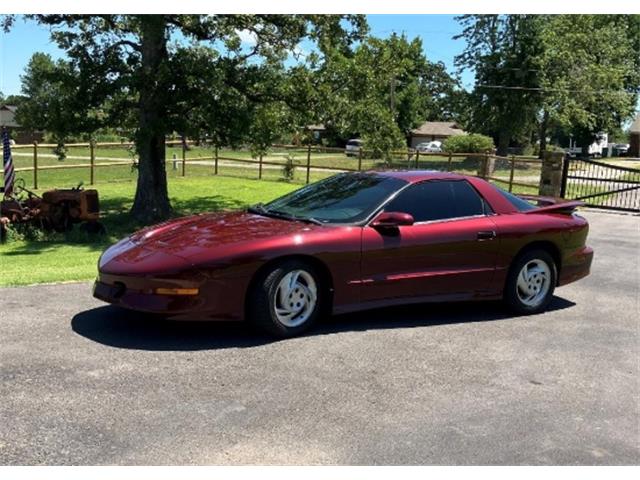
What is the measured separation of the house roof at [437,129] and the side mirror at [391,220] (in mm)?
85217

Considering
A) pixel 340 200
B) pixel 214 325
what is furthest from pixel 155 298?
pixel 340 200

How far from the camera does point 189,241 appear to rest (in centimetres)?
538

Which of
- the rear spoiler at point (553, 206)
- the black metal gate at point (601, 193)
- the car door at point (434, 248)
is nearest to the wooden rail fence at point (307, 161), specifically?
the black metal gate at point (601, 193)

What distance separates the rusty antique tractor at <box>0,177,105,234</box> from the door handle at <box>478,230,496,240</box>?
774 centimetres

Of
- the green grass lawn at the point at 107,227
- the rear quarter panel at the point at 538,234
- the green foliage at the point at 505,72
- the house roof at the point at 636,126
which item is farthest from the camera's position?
the house roof at the point at 636,126

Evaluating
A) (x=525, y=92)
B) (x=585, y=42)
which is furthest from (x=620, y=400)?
(x=585, y=42)

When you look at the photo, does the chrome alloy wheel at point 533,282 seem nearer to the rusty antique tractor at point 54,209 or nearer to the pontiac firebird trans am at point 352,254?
the pontiac firebird trans am at point 352,254

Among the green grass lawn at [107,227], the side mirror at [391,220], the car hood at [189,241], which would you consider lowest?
the green grass lawn at [107,227]

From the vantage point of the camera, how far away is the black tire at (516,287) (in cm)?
650

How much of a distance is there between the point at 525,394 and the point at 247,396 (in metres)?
1.80

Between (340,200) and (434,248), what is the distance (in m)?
0.95

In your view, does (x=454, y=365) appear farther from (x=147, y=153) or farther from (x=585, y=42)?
(x=585, y=42)

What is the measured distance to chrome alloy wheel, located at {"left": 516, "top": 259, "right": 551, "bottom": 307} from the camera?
657 centimetres

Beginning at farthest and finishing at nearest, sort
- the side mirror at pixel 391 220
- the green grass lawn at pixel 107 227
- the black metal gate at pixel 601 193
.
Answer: the black metal gate at pixel 601 193
the green grass lawn at pixel 107 227
the side mirror at pixel 391 220
